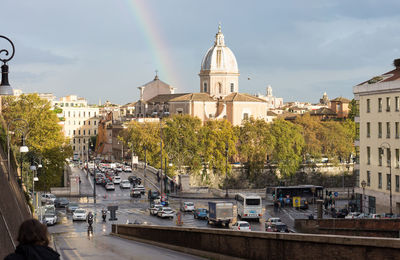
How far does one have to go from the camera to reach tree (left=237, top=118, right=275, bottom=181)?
4577 inches

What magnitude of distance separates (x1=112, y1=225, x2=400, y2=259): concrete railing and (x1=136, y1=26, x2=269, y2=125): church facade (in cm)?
10963

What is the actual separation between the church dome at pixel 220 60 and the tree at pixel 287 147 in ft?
118

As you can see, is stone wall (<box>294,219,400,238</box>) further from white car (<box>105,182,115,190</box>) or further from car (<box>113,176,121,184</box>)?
car (<box>113,176,121,184</box>)

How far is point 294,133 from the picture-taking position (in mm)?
121625

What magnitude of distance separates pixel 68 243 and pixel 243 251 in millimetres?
17048

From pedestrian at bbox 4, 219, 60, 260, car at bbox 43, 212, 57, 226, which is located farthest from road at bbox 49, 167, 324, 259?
pedestrian at bbox 4, 219, 60, 260

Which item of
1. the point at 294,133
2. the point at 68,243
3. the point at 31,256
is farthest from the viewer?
the point at 294,133

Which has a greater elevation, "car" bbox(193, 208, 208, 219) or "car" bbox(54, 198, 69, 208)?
"car" bbox(54, 198, 69, 208)

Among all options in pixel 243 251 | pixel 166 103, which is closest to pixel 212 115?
pixel 166 103

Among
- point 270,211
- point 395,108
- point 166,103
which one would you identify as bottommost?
point 270,211

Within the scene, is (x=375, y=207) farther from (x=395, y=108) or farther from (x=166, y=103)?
(x=166, y=103)

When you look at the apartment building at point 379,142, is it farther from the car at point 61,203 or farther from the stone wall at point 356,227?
the car at point 61,203

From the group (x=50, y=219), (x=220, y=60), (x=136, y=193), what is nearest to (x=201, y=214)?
(x=50, y=219)

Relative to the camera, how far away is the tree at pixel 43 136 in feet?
279
